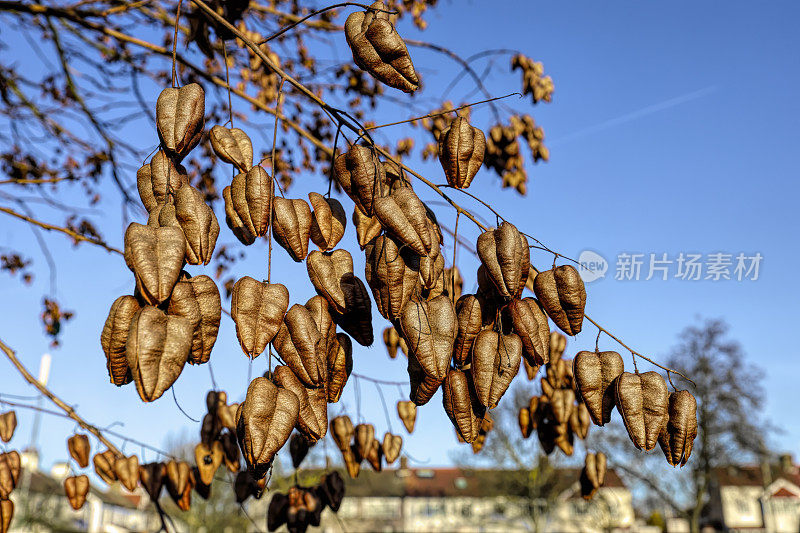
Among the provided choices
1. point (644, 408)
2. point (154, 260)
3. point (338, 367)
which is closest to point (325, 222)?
point (338, 367)

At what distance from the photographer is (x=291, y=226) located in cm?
181

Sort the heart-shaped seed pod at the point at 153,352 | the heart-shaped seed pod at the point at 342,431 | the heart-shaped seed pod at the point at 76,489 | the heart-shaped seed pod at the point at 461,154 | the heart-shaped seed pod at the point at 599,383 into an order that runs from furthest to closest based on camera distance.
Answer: the heart-shaped seed pod at the point at 76,489 < the heart-shaped seed pod at the point at 342,431 < the heart-shaped seed pod at the point at 461,154 < the heart-shaped seed pod at the point at 599,383 < the heart-shaped seed pod at the point at 153,352

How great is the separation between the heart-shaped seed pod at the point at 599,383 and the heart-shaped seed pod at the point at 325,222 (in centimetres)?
73

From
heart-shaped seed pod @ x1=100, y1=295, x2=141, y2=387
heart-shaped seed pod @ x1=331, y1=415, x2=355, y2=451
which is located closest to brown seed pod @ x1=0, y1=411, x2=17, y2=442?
heart-shaped seed pod @ x1=331, y1=415, x2=355, y2=451

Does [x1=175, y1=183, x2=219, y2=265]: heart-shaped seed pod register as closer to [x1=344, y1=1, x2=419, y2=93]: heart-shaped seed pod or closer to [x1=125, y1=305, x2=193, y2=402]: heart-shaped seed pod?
[x1=125, y1=305, x2=193, y2=402]: heart-shaped seed pod

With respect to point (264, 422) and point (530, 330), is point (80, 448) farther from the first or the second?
point (530, 330)

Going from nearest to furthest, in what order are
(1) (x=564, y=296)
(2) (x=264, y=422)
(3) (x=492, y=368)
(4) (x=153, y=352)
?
(4) (x=153, y=352) → (2) (x=264, y=422) → (3) (x=492, y=368) → (1) (x=564, y=296)

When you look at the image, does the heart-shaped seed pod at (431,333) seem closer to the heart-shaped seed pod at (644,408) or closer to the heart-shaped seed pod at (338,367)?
the heart-shaped seed pod at (338,367)

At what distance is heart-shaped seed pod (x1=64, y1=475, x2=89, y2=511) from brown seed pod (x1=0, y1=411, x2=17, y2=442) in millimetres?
452

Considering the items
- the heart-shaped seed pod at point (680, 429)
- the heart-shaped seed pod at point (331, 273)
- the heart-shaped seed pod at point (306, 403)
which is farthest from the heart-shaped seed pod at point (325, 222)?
the heart-shaped seed pod at point (680, 429)

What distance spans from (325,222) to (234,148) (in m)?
0.32

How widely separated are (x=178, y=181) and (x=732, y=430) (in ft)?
91.9

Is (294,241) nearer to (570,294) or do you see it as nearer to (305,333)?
(305,333)

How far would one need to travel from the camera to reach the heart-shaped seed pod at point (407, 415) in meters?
3.99
